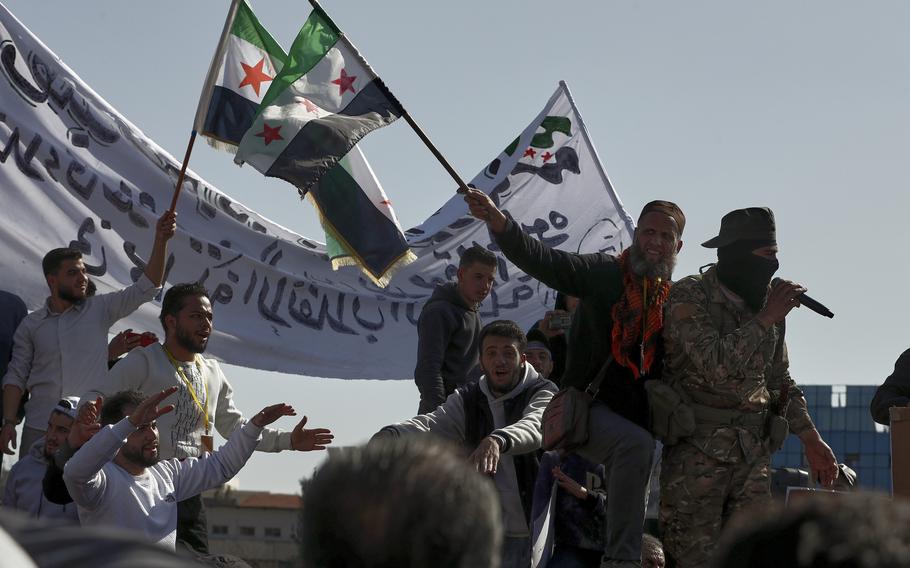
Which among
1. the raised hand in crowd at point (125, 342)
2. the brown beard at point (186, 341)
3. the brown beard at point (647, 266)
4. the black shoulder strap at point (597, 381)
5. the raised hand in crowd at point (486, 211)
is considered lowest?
the black shoulder strap at point (597, 381)

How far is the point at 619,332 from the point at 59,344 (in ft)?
11.3

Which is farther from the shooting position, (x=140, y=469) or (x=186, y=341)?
(x=186, y=341)

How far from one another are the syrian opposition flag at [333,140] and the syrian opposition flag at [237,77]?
0.55 m

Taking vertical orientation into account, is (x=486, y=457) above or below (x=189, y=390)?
below

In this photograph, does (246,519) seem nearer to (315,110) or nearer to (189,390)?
(315,110)

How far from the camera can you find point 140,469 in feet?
20.6

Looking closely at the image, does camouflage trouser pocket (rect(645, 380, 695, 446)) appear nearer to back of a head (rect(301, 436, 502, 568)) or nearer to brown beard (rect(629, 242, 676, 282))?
brown beard (rect(629, 242, 676, 282))

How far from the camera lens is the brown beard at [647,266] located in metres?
5.84

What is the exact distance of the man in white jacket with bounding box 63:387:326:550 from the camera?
5.95 meters

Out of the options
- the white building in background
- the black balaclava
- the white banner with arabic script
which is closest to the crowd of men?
the black balaclava

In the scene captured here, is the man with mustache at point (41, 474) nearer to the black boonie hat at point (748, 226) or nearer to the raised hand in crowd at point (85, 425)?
the raised hand in crowd at point (85, 425)

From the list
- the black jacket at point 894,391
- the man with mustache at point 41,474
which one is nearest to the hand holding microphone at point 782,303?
the black jacket at point 894,391

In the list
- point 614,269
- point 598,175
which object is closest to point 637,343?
point 614,269

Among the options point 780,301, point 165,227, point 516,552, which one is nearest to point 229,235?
point 165,227
